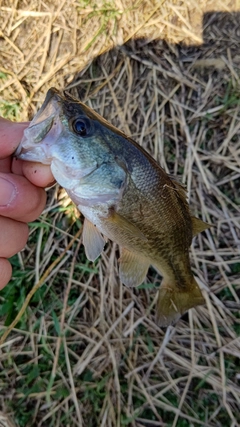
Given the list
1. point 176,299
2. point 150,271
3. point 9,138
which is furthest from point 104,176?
point 150,271

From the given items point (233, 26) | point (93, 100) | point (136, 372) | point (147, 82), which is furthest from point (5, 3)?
point (136, 372)

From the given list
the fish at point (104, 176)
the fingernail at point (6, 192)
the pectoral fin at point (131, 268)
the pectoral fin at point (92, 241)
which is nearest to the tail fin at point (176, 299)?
the pectoral fin at point (131, 268)

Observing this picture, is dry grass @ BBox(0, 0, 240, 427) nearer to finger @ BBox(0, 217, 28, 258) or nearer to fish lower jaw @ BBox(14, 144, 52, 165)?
finger @ BBox(0, 217, 28, 258)

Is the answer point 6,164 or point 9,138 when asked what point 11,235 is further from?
point 9,138

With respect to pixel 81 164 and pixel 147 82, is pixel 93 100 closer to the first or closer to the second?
pixel 147 82

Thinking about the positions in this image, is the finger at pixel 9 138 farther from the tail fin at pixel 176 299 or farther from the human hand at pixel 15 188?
the tail fin at pixel 176 299

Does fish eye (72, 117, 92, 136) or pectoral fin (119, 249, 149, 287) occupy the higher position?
fish eye (72, 117, 92, 136)

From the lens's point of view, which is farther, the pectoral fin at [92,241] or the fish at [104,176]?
the pectoral fin at [92,241]

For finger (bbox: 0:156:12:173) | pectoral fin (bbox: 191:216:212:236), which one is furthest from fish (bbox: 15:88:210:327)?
finger (bbox: 0:156:12:173)
